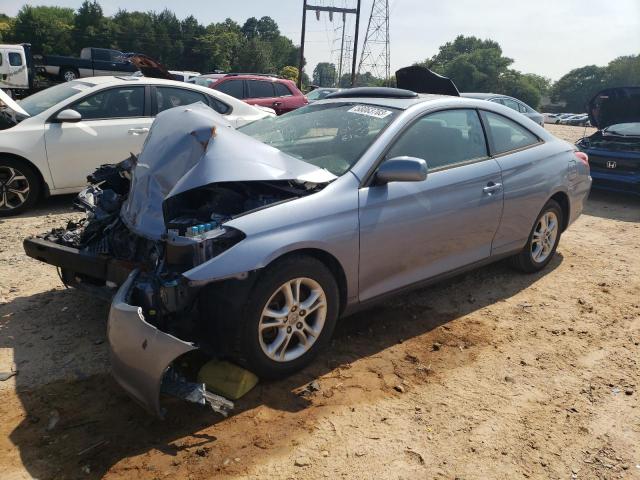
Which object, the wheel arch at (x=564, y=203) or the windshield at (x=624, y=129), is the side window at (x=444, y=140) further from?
the windshield at (x=624, y=129)

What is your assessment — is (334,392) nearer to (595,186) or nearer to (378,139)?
(378,139)

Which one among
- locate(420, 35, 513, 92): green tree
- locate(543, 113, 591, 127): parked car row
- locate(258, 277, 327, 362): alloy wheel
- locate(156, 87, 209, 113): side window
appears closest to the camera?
locate(258, 277, 327, 362): alloy wheel

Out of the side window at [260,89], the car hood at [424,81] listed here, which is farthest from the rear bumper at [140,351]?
the side window at [260,89]

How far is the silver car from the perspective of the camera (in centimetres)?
269

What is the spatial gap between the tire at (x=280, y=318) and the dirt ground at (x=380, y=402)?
0.17m

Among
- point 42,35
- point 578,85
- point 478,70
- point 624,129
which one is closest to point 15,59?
point 624,129

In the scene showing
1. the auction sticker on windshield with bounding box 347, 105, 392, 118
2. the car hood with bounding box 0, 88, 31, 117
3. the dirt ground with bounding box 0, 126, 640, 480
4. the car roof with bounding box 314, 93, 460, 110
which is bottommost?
the dirt ground with bounding box 0, 126, 640, 480

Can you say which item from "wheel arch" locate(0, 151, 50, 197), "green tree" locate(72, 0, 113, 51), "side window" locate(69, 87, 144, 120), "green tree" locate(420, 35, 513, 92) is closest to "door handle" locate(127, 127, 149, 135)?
"side window" locate(69, 87, 144, 120)

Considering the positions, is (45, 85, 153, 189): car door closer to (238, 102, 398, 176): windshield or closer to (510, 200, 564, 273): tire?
(238, 102, 398, 176): windshield

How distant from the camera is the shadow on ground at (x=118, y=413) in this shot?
2.41 m

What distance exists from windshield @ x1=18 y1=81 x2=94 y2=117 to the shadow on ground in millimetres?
3306

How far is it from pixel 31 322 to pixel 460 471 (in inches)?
118

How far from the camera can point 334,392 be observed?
2.98 meters

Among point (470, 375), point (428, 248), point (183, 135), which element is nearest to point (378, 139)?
point (428, 248)
